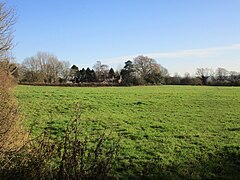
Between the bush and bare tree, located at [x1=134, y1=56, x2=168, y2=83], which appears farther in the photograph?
bare tree, located at [x1=134, y1=56, x2=168, y2=83]

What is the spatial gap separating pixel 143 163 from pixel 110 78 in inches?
3148

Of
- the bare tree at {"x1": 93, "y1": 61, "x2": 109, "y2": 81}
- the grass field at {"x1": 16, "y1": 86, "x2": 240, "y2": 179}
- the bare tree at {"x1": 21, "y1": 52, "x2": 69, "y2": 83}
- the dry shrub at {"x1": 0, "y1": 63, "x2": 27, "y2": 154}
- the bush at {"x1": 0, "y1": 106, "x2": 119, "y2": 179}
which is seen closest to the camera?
the bush at {"x1": 0, "y1": 106, "x2": 119, "y2": 179}

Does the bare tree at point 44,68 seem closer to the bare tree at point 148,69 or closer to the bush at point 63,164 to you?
the bare tree at point 148,69

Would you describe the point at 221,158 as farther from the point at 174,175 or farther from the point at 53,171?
the point at 53,171

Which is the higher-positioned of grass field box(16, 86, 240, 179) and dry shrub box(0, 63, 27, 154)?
dry shrub box(0, 63, 27, 154)

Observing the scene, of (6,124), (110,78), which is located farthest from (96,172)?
(110,78)

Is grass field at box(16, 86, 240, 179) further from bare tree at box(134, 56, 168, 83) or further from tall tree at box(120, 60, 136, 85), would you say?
tall tree at box(120, 60, 136, 85)

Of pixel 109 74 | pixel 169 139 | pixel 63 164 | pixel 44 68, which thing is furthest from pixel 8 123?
pixel 109 74

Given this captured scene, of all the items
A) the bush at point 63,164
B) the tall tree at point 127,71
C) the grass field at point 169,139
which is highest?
the tall tree at point 127,71

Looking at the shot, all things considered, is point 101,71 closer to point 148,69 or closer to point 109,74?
point 109,74

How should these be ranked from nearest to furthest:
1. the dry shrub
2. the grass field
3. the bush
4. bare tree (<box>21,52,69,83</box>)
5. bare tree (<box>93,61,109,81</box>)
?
the bush, the dry shrub, the grass field, bare tree (<box>21,52,69,83</box>), bare tree (<box>93,61,109,81</box>)

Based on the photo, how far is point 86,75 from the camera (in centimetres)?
8862

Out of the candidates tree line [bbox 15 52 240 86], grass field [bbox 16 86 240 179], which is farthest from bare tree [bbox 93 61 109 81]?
grass field [bbox 16 86 240 179]

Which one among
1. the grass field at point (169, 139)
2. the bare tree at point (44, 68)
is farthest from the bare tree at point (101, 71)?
the grass field at point (169, 139)
